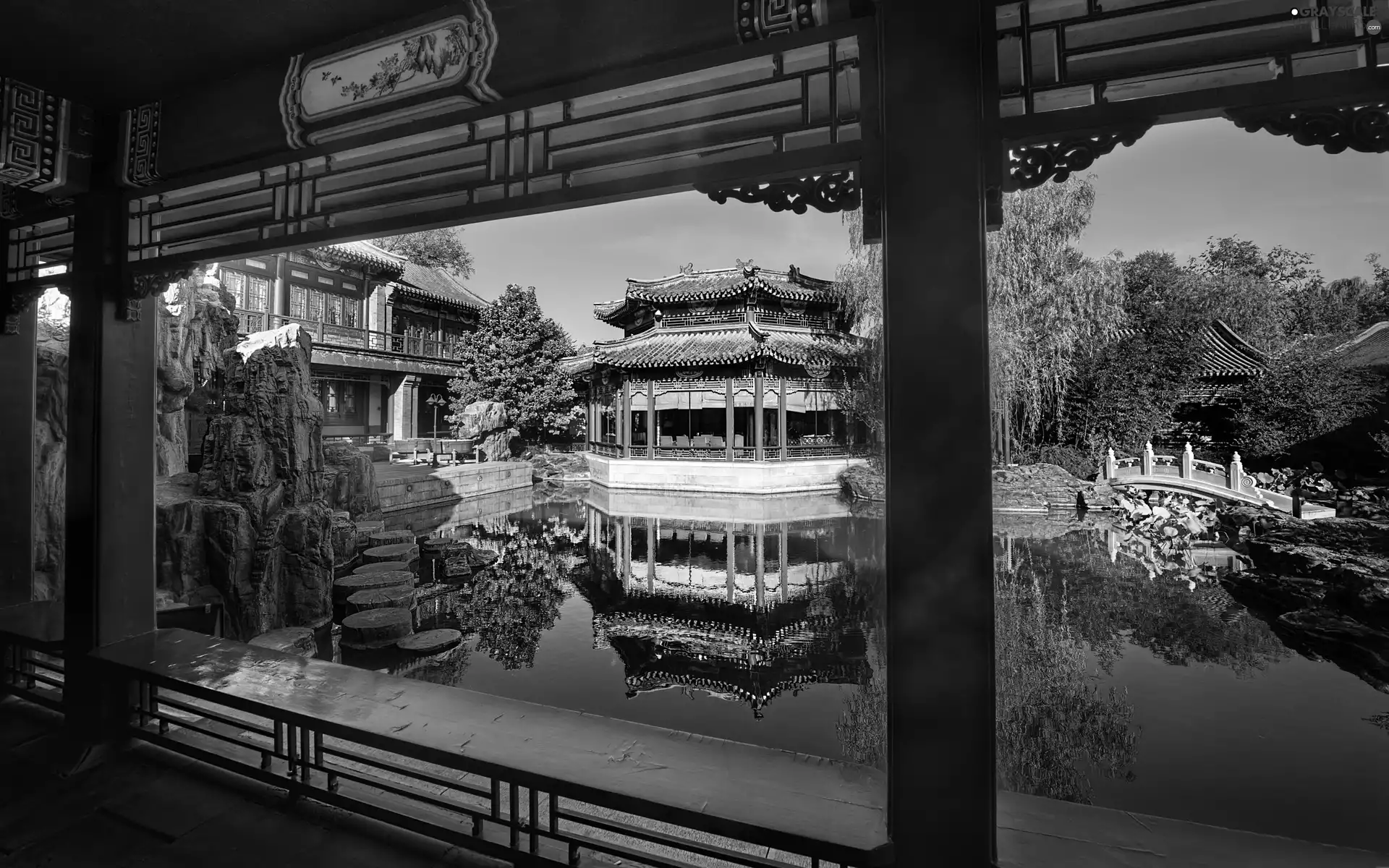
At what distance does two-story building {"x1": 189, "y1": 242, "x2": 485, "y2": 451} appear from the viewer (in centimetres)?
1623

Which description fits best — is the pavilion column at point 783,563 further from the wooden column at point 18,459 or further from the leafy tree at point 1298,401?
the leafy tree at point 1298,401

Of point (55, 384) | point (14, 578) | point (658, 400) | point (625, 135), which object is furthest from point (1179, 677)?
point (658, 400)

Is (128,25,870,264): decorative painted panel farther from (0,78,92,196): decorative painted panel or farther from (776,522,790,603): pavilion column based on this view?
(776,522,790,603): pavilion column

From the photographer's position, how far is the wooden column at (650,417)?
17016 millimetres

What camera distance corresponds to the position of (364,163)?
220 cm

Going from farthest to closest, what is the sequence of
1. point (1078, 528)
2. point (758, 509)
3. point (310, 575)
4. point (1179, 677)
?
1. point (758, 509)
2. point (1078, 528)
3. point (310, 575)
4. point (1179, 677)

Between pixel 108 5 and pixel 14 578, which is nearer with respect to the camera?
pixel 108 5

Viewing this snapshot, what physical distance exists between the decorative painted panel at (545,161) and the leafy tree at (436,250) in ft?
88.2

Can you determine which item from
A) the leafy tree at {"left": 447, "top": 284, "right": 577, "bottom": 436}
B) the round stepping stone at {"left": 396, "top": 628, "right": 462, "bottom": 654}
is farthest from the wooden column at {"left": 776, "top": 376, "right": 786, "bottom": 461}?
the round stepping stone at {"left": 396, "top": 628, "right": 462, "bottom": 654}

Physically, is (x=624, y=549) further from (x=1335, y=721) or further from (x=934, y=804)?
(x=934, y=804)

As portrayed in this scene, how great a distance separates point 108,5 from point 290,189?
0.64 metres

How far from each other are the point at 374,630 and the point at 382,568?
5.56 feet

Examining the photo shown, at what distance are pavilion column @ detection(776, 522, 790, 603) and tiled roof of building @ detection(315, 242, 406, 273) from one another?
1359 cm

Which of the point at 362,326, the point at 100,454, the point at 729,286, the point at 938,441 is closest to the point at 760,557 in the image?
the point at 100,454
